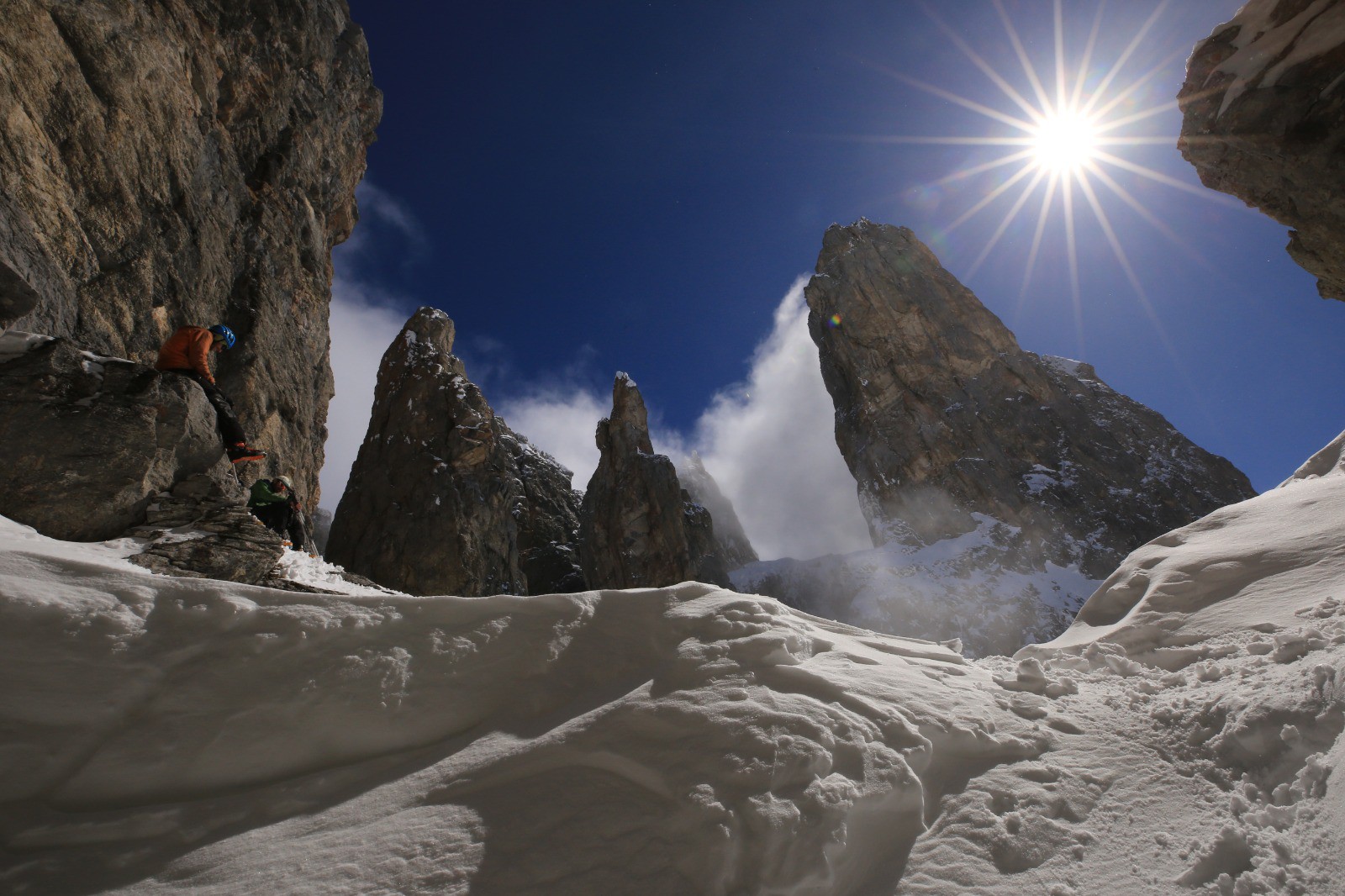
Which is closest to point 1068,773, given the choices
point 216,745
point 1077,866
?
point 1077,866

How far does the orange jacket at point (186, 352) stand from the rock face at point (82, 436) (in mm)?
1607

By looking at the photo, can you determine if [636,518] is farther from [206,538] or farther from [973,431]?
[206,538]

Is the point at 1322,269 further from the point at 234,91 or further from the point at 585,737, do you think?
the point at 234,91

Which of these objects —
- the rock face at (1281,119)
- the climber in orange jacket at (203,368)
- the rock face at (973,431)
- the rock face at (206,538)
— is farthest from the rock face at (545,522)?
the rock face at (1281,119)

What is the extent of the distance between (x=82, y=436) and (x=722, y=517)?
84.2 meters

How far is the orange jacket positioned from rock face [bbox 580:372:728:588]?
37.8m

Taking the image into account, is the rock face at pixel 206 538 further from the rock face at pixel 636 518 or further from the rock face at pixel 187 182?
the rock face at pixel 636 518

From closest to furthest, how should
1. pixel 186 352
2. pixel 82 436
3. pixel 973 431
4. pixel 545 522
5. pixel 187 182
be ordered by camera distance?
pixel 82 436
pixel 186 352
pixel 187 182
pixel 973 431
pixel 545 522

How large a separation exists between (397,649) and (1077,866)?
11.9 ft

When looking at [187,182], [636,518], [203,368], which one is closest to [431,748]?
[203,368]

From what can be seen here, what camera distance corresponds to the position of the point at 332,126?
866 inches

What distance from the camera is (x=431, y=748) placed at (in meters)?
3.12

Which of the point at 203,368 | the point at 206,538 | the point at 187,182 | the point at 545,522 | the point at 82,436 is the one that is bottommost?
the point at 206,538

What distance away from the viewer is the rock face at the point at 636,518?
156 feet
